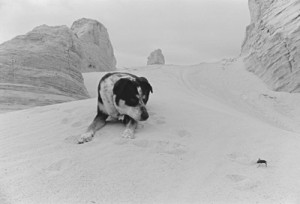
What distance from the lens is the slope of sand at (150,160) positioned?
234 centimetres

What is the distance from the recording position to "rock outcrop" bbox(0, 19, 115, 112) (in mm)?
6875

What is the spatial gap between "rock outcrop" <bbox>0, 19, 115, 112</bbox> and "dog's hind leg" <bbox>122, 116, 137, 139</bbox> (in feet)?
11.6

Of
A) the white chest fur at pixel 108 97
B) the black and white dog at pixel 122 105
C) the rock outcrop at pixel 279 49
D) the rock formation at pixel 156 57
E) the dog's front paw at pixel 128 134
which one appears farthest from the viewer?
the rock formation at pixel 156 57

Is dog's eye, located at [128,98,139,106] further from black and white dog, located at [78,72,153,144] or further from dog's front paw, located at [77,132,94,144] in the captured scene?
dog's front paw, located at [77,132,94,144]

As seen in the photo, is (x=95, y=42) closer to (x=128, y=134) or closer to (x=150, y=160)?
(x=128, y=134)

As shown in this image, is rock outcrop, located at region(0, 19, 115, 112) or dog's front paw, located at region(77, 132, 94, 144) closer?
dog's front paw, located at region(77, 132, 94, 144)

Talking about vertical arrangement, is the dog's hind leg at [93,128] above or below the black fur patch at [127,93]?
below

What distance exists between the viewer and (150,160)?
3.00 metres

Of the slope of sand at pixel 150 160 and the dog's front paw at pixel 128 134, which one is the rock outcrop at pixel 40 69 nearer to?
the slope of sand at pixel 150 160

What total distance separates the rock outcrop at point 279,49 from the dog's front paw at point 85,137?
8.11 m

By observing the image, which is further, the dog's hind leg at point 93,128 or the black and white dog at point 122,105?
the black and white dog at point 122,105

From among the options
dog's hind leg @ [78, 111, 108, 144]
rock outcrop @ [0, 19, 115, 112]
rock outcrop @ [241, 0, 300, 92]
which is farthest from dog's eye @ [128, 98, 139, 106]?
rock outcrop @ [241, 0, 300, 92]

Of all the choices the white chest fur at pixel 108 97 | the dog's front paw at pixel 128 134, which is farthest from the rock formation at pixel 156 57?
the dog's front paw at pixel 128 134

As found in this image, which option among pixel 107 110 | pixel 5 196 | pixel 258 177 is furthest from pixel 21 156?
pixel 258 177
